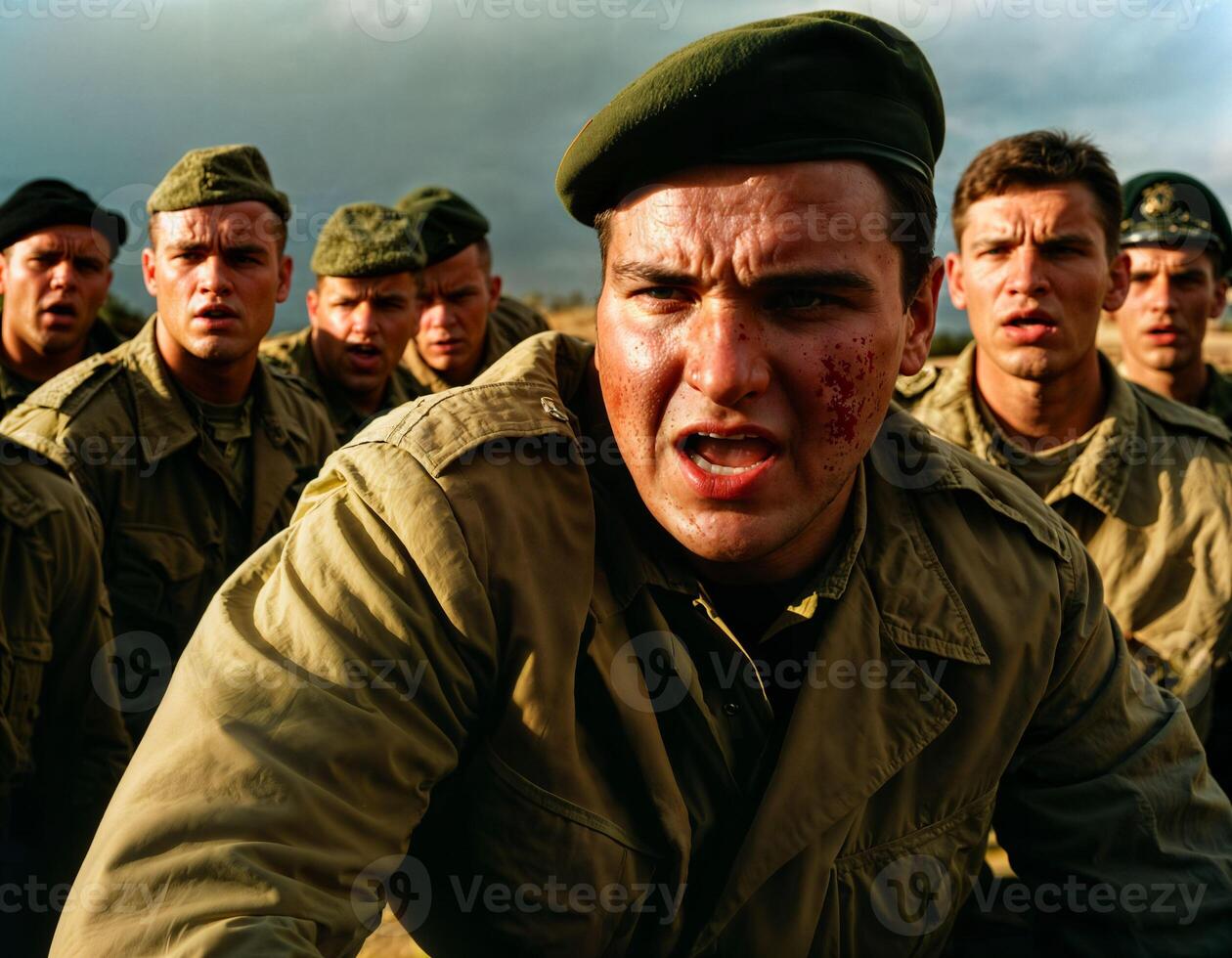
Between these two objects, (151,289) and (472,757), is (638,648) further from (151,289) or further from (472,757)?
(151,289)

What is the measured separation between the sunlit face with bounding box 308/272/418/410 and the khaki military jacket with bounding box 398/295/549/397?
0.35 metres

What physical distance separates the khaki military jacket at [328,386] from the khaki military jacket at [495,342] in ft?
0.66

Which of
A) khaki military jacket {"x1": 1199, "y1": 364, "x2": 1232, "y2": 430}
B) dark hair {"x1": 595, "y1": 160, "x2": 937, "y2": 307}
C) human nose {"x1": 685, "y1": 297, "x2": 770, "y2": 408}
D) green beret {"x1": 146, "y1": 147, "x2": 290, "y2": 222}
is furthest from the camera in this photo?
khaki military jacket {"x1": 1199, "y1": 364, "x2": 1232, "y2": 430}

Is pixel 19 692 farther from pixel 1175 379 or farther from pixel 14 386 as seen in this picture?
pixel 1175 379

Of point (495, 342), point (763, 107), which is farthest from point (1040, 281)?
point (495, 342)

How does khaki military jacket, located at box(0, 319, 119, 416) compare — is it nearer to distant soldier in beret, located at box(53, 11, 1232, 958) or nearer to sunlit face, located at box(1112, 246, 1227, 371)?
distant soldier in beret, located at box(53, 11, 1232, 958)

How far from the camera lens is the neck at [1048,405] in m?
4.05

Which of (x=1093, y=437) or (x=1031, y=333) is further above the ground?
(x=1031, y=333)

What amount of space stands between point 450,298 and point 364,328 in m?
A: 0.89

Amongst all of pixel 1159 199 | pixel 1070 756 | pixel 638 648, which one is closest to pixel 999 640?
pixel 1070 756

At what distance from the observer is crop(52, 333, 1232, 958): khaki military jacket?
1.47 metres

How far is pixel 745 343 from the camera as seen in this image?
5.71 ft

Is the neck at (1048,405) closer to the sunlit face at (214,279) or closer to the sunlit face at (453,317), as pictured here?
the sunlit face at (214,279)

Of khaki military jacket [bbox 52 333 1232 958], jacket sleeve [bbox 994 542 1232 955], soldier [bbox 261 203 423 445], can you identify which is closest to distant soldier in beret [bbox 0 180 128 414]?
soldier [bbox 261 203 423 445]
